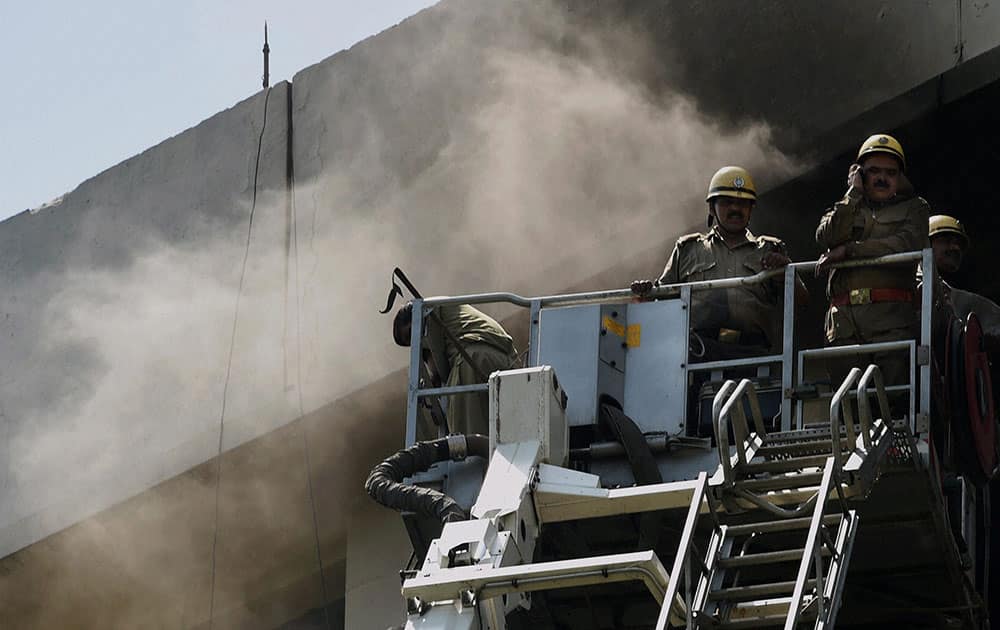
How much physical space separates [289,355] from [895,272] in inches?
201

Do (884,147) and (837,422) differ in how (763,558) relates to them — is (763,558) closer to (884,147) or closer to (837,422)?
(837,422)

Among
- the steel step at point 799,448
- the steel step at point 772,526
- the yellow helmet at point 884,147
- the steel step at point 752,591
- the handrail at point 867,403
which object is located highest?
the yellow helmet at point 884,147

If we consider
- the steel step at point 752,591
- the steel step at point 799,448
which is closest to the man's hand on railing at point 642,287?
the steel step at point 799,448

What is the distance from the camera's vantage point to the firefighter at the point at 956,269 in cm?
1060

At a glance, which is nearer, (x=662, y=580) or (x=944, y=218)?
(x=662, y=580)

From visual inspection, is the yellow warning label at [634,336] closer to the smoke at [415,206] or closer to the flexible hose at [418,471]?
the flexible hose at [418,471]

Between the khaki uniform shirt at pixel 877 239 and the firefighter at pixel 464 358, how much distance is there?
181 centimetres

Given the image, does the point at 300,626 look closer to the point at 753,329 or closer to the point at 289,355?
the point at 289,355

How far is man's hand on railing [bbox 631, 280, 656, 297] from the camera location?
30.1 feet

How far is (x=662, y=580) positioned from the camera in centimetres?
681

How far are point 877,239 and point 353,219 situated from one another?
15.8ft

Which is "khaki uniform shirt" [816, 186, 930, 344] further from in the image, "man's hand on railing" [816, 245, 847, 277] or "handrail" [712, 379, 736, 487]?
"handrail" [712, 379, 736, 487]

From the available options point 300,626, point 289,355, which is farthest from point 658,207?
point 300,626

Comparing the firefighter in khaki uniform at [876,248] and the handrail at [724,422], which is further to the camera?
the firefighter in khaki uniform at [876,248]
